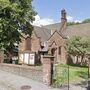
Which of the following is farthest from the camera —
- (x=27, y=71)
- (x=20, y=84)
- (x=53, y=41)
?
(x=53, y=41)

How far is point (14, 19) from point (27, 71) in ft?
42.5

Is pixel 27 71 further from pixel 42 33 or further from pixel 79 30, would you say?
pixel 79 30

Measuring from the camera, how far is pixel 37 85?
17.6m

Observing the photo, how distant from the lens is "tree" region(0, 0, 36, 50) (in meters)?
30.8

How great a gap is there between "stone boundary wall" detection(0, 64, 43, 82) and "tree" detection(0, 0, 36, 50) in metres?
7.11

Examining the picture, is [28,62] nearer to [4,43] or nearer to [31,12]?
[4,43]

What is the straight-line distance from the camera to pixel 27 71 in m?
21.0

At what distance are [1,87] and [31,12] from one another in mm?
18666

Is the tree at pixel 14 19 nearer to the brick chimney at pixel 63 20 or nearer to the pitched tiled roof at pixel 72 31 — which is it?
the pitched tiled roof at pixel 72 31

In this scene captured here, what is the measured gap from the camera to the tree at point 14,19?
30.8m

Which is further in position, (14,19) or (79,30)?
(79,30)

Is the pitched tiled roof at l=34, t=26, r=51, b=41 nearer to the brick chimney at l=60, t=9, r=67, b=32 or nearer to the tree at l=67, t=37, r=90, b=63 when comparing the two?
the brick chimney at l=60, t=9, r=67, b=32

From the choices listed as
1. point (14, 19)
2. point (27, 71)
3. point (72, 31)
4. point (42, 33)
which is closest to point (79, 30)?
point (72, 31)

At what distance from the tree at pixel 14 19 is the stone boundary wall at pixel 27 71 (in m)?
7.11
